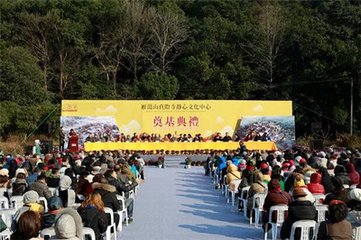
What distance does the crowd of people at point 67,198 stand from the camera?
5.20 metres

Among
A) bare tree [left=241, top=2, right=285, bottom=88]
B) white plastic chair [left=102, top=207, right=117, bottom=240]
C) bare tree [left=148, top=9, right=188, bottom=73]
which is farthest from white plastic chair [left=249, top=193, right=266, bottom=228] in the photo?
bare tree [left=148, top=9, right=188, bottom=73]

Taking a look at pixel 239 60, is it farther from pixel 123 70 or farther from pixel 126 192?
pixel 126 192

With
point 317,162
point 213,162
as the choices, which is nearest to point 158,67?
point 213,162

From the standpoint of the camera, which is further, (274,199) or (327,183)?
(327,183)

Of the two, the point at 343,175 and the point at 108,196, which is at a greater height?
the point at 343,175

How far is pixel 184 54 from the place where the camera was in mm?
37250

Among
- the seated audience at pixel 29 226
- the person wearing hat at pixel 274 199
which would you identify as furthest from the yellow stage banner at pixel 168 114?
the seated audience at pixel 29 226

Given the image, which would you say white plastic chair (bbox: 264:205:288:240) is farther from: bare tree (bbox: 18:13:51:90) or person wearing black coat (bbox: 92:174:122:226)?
bare tree (bbox: 18:13:51:90)

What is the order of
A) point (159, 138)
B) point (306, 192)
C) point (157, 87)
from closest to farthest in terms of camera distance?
point (306, 192) → point (159, 138) → point (157, 87)

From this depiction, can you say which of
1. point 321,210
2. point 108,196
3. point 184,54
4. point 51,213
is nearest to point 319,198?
point 321,210

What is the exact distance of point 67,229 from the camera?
204 inches

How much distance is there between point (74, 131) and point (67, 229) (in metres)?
20.5

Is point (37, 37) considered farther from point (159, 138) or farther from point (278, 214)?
point (278, 214)

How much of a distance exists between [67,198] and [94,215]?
216cm
